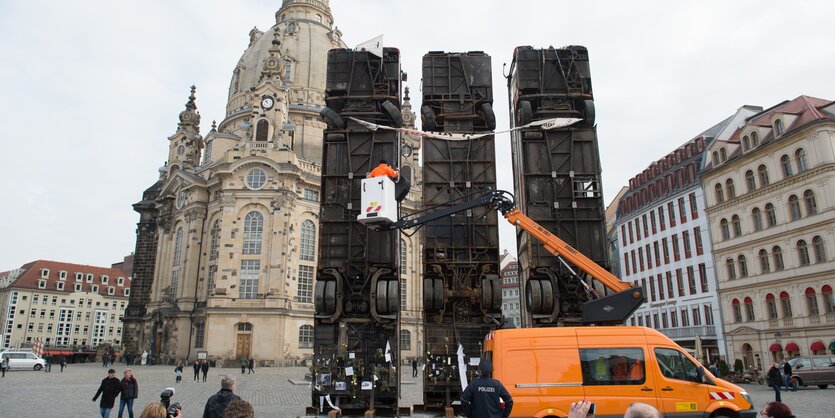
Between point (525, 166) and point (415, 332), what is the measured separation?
43.4 m

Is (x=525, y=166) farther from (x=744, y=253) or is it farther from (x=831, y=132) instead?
(x=744, y=253)

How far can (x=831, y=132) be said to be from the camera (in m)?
32.5

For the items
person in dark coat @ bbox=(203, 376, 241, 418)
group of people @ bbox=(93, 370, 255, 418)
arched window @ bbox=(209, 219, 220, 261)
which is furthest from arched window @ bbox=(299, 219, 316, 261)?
person in dark coat @ bbox=(203, 376, 241, 418)

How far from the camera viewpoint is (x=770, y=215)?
36438 millimetres

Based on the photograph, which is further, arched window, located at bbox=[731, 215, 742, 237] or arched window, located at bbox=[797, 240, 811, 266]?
arched window, located at bbox=[731, 215, 742, 237]

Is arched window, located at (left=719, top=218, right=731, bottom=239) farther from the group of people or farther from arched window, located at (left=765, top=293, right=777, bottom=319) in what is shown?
the group of people

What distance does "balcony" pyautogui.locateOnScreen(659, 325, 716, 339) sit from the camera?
41594 millimetres

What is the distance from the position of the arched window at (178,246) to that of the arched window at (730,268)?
49073 millimetres

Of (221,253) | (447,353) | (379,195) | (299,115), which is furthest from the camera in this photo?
(299,115)

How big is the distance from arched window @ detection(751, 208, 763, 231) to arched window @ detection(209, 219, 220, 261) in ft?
141

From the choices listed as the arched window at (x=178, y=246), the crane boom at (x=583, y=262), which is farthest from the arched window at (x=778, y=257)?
the arched window at (x=178, y=246)

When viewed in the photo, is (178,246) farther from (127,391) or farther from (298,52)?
(127,391)

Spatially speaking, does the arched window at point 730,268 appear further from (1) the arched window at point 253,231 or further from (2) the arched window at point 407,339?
(1) the arched window at point 253,231

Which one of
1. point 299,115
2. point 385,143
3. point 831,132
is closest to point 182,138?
point 299,115
